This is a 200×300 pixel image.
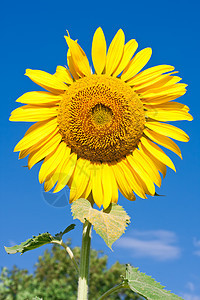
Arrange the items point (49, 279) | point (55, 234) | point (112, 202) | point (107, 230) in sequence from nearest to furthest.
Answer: point (107, 230) < point (112, 202) < point (55, 234) < point (49, 279)

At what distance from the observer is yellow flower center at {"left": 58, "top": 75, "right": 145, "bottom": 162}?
4602 mm

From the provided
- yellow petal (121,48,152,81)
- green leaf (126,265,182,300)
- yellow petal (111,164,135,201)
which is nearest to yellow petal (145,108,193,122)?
yellow petal (121,48,152,81)

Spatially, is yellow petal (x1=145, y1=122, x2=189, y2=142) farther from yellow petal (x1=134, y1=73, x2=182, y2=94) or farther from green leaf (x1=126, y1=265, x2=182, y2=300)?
green leaf (x1=126, y1=265, x2=182, y2=300)

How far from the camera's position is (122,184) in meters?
4.53

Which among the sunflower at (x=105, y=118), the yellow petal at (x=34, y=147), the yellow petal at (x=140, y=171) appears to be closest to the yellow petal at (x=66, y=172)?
the sunflower at (x=105, y=118)

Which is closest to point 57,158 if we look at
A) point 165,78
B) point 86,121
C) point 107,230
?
point 86,121

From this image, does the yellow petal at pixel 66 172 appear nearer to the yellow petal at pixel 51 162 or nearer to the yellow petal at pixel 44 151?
the yellow petal at pixel 51 162

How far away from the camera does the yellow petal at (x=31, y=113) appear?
460cm

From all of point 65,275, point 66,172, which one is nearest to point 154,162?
point 66,172

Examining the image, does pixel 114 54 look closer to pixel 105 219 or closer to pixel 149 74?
pixel 149 74

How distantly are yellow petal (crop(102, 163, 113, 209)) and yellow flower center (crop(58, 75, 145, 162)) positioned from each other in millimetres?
121

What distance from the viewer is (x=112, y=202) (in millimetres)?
4336

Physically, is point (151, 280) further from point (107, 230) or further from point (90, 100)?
point (90, 100)

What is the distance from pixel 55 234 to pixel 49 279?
808 inches
